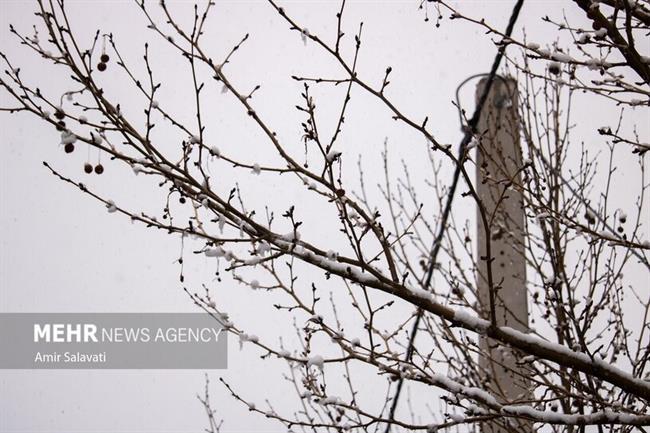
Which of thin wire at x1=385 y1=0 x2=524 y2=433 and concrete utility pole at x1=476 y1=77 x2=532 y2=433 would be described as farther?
concrete utility pole at x1=476 y1=77 x2=532 y2=433

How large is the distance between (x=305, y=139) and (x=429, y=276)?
2.25 metres

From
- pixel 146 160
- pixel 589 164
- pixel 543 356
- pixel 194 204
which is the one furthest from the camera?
pixel 589 164

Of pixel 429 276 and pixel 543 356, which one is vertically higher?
pixel 429 276

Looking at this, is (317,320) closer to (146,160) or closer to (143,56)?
(146,160)

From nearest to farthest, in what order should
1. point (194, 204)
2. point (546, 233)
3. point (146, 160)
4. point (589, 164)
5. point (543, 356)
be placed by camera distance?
point (146, 160) → point (543, 356) → point (194, 204) → point (546, 233) → point (589, 164)

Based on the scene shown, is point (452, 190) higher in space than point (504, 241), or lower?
higher

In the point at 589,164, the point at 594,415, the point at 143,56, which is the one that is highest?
the point at 589,164

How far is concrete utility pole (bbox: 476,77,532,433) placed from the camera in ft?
14.9

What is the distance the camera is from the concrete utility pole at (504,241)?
4.53 m

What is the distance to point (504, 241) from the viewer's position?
16.6 ft

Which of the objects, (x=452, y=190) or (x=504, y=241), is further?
(x=504, y=241)

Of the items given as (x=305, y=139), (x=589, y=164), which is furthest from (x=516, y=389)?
(x=305, y=139)

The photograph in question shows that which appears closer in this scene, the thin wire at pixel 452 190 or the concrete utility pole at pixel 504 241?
Result: the thin wire at pixel 452 190

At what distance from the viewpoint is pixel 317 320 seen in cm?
257
